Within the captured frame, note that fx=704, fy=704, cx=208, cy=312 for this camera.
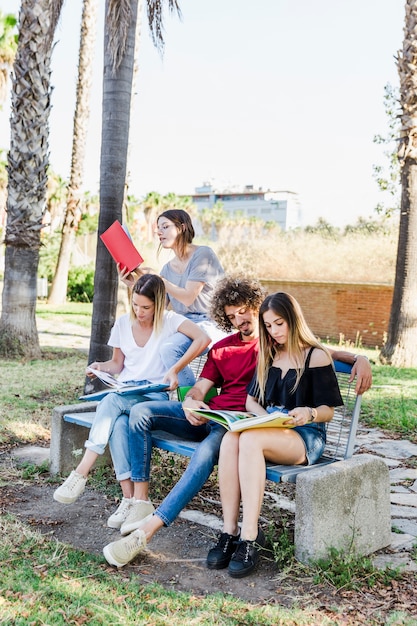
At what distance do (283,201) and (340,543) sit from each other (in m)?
84.8

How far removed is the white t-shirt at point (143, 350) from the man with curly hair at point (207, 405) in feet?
1.28

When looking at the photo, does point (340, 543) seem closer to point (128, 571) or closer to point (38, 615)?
point (128, 571)

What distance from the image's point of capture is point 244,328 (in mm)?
4023

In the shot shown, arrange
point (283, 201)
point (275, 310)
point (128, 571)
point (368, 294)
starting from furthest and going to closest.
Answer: point (283, 201), point (368, 294), point (275, 310), point (128, 571)

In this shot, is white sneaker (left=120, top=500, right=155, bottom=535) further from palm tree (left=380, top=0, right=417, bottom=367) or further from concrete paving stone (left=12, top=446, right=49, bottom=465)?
palm tree (left=380, top=0, right=417, bottom=367)

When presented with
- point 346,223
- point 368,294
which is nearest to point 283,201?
point 346,223

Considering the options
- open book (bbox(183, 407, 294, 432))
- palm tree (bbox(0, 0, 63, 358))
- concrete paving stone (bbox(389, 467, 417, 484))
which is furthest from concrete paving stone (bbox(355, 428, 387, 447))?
palm tree (bbox(0, 0, 63, 358))

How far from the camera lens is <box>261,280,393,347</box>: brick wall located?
15.4m

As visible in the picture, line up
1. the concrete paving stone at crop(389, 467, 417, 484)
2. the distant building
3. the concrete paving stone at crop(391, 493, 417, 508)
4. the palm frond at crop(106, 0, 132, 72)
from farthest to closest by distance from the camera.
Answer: the distant building < the palm frond at crop(106, 0, 132, 72) < the concrete paving stone at crop(389, 467, 417, 484) < the concrete paving stone at crop(391, 493, 417, 508)

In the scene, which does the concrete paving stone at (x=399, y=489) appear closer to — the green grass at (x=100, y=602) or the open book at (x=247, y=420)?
the open book at (x=247, y=420)

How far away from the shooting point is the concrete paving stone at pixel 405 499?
Answer: 4453 mm

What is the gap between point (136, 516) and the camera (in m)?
3.70

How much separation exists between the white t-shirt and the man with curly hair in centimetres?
39

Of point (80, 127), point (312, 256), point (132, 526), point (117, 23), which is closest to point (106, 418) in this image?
point (132, 526)
